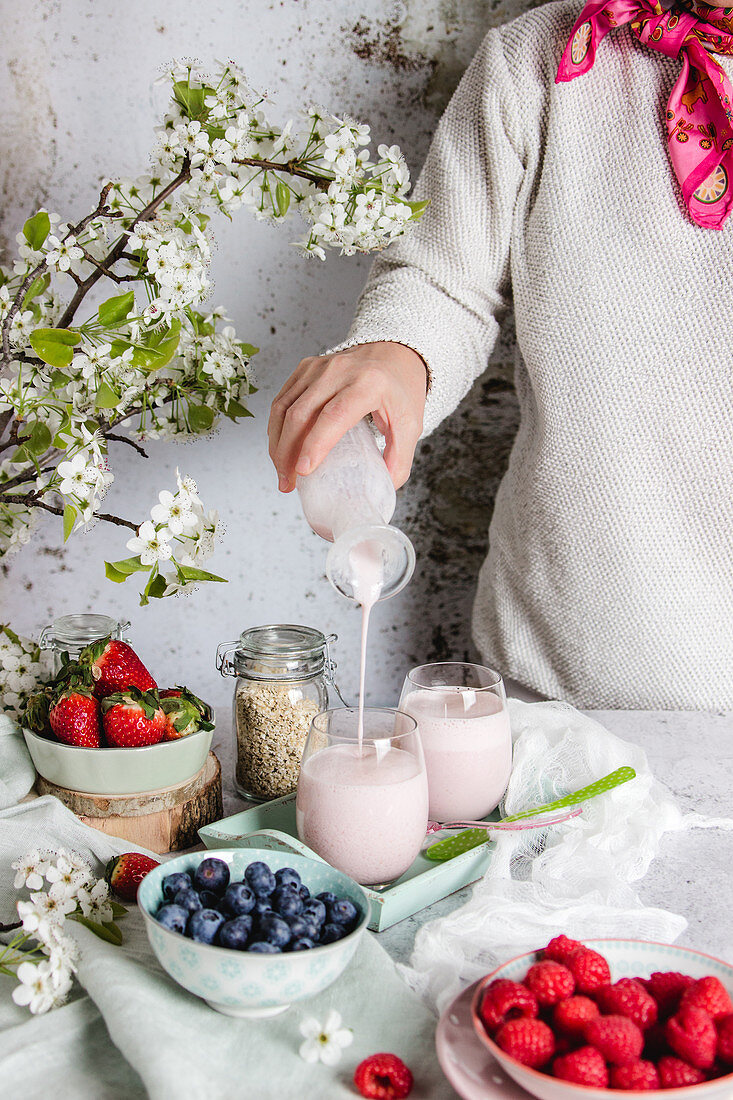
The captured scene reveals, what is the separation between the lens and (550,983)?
2.03 ft

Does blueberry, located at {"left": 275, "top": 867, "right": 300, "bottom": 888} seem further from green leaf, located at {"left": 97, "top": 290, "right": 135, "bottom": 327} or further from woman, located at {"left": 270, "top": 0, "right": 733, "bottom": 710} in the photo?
woman, located at {"left": 270, "top": 0, "right": 733, "bottom": 710}

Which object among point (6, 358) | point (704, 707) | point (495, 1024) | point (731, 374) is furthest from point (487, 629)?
point (495, 1024)

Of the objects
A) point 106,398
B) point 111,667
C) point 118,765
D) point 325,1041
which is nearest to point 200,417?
point 106,398

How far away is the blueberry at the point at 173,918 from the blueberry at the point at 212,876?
0.14ft

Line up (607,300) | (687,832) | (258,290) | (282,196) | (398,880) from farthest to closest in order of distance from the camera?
(258,290), (607,300), (282,196), (687,832), (398,880)

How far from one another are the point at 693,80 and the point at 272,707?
1.04 meters

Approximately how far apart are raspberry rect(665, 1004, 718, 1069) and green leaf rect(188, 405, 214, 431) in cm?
91

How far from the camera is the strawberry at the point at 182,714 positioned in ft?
3.16

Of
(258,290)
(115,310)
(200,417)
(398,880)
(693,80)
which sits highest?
(693,80)

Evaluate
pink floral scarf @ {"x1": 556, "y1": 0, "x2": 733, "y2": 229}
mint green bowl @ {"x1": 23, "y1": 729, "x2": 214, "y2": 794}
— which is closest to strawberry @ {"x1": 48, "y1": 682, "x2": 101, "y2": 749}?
mint green bowl @ {"x1": 23, "y1": 729, "x2": 214, "y2": 794}

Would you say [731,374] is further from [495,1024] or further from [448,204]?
[495,1024]

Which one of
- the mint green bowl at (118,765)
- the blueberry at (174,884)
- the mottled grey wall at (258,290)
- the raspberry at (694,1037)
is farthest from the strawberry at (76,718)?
the mottled grey wall at (258,290)

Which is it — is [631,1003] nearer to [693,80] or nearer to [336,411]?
[336,411]

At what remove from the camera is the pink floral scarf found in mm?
1312
